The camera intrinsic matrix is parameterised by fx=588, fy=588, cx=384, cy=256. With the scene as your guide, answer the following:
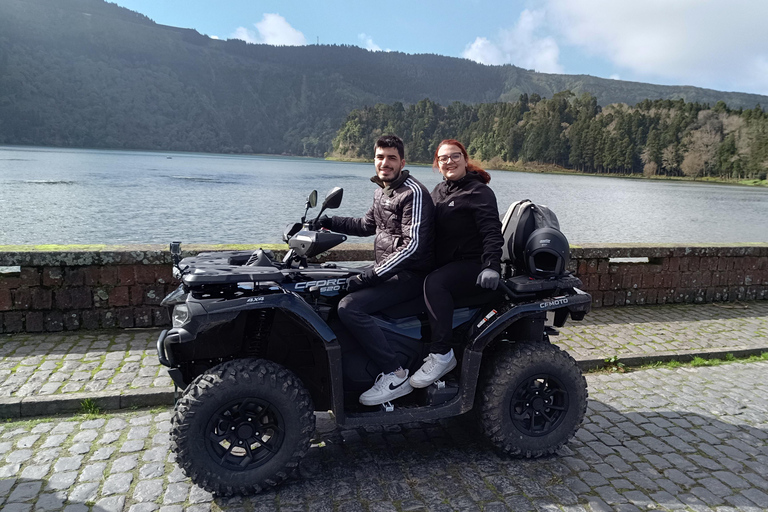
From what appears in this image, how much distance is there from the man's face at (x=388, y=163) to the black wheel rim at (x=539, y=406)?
161cm

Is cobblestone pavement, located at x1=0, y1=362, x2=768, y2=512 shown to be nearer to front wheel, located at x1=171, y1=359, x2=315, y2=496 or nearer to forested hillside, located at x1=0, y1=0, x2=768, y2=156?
front wheel, located at x1=171, y1=359, x2=315, y2=496

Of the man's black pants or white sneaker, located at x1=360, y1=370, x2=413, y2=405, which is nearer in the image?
the man's black pants

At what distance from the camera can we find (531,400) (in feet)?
12.8

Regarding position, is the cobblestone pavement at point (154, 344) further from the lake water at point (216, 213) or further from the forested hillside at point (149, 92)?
the forested hillside at point (149, 92)

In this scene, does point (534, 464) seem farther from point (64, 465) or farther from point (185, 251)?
point (185, 251)

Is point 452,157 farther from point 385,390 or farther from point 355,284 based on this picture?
point 385,390

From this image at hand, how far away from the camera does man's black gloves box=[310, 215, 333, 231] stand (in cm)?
375

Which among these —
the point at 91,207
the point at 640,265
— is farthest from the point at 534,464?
the point at 91,207

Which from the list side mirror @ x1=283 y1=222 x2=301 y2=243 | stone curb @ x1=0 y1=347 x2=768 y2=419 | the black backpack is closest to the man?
side mirror @ x1=283 y1=222 x2=301 y2=243

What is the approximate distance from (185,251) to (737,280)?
25.3 feet

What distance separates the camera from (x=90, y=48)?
569 feet

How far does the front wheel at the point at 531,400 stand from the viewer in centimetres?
378

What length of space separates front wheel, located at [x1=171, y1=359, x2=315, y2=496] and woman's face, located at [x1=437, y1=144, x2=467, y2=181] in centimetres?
164

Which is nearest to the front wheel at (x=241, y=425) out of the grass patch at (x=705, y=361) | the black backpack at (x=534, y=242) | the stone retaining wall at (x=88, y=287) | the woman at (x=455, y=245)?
the woman at (x=455, y=245)
